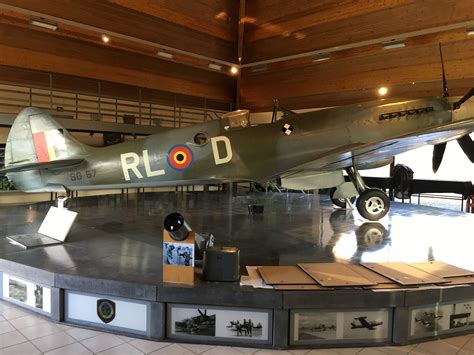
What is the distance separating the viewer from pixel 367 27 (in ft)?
30.8

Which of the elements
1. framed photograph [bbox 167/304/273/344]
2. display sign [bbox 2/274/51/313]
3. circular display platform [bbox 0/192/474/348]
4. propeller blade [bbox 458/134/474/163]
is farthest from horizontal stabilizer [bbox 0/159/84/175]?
propeller blade [bbox 458/134/474/163]

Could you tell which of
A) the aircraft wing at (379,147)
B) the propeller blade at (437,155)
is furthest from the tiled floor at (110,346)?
the propeller blade at (437,155)

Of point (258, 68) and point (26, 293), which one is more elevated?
point (258, 68)

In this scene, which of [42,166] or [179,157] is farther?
[179,157]

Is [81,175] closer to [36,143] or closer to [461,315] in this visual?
[36,143]

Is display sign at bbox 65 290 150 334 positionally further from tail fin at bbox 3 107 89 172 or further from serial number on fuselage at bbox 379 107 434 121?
serial number on fuselage at bbox 379 107 434 121

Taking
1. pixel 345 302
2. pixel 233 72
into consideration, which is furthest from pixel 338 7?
pixel 345 302

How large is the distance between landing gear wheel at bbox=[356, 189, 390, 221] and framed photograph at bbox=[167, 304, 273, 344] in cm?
368

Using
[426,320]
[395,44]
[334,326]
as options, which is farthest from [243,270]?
[395,44]

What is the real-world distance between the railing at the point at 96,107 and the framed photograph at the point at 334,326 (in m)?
7.15

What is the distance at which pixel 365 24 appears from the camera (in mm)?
9406

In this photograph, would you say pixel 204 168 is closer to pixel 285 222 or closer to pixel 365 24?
pixel 285 222

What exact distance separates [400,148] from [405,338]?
333cm

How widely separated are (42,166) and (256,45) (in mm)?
9147
